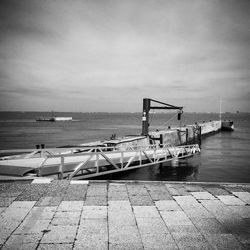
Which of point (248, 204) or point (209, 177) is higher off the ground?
point (248, 204)

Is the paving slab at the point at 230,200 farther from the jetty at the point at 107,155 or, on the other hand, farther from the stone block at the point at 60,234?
the jetty at the point at 107,155

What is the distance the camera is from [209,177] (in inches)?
747

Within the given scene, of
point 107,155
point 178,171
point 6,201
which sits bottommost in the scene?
point 178,171

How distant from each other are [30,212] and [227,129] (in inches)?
3023

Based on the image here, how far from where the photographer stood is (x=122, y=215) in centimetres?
497

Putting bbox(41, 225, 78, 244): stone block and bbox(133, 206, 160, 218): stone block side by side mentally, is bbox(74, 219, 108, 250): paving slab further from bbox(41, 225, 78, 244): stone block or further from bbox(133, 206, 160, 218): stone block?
bbox(133, 206, 160, 218): stone block

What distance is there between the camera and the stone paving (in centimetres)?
396

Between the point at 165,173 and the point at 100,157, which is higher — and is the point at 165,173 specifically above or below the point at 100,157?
below

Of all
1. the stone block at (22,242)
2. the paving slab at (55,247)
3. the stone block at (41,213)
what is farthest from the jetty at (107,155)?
the paving slab at (55,247)

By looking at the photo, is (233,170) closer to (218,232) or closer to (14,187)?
(218,232)

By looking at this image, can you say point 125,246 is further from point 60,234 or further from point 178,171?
point 178,171

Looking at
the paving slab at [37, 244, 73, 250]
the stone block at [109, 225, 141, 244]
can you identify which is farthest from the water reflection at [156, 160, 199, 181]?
the paving slab at [37, 244, 73, 250]

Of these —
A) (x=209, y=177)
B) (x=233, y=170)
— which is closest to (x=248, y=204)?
(x=209, y=177)

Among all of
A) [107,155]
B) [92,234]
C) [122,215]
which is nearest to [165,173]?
[107,155]
